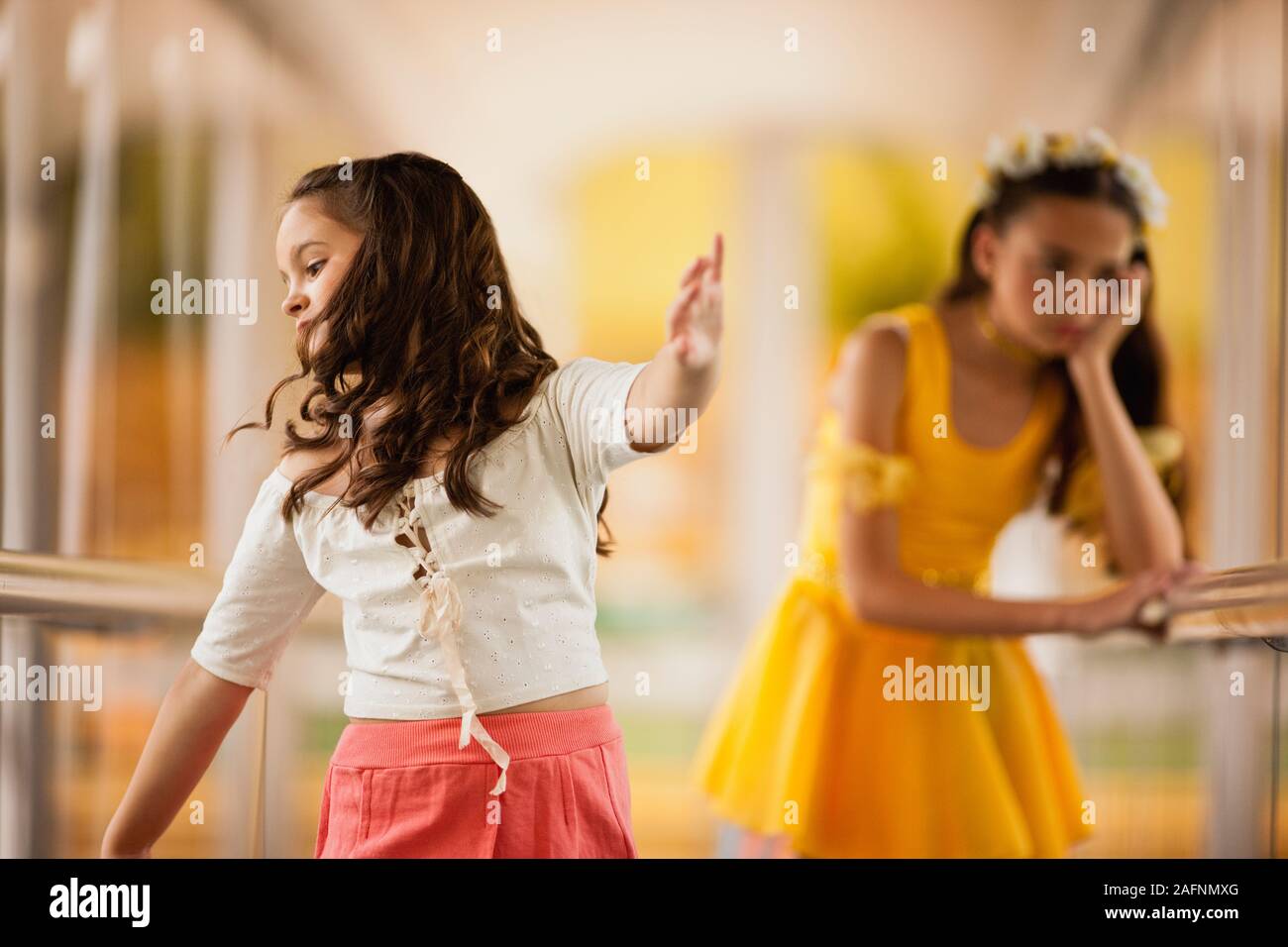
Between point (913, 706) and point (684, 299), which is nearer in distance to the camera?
point (684, 299)

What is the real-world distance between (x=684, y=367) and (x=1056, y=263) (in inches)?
28.4

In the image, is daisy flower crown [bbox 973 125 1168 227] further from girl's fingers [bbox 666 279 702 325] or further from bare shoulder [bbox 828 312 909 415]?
girl's fingers [bbox 666 279 702 325]

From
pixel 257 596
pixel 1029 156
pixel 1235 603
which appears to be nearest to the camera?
pixel 257 596

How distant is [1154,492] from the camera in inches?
49.3

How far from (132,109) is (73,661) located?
77 cm

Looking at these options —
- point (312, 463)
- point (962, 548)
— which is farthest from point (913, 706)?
point (312, 463)

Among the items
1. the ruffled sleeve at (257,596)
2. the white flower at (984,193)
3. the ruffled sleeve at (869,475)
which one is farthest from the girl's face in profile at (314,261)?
the white flower at (984,193)

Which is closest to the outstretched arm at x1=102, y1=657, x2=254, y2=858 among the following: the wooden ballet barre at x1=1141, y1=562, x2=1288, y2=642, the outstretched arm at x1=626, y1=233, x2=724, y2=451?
the outstretched arm at x1=626, y1=233, x2=724, y2=451

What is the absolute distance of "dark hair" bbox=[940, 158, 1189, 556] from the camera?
4.15ft

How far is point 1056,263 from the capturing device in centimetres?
127

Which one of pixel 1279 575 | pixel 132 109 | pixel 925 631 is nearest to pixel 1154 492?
pixel 925 631

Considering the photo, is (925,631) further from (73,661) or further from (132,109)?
(132,109)

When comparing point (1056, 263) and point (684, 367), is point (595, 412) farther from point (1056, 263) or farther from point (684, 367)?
point (1056, 263)
